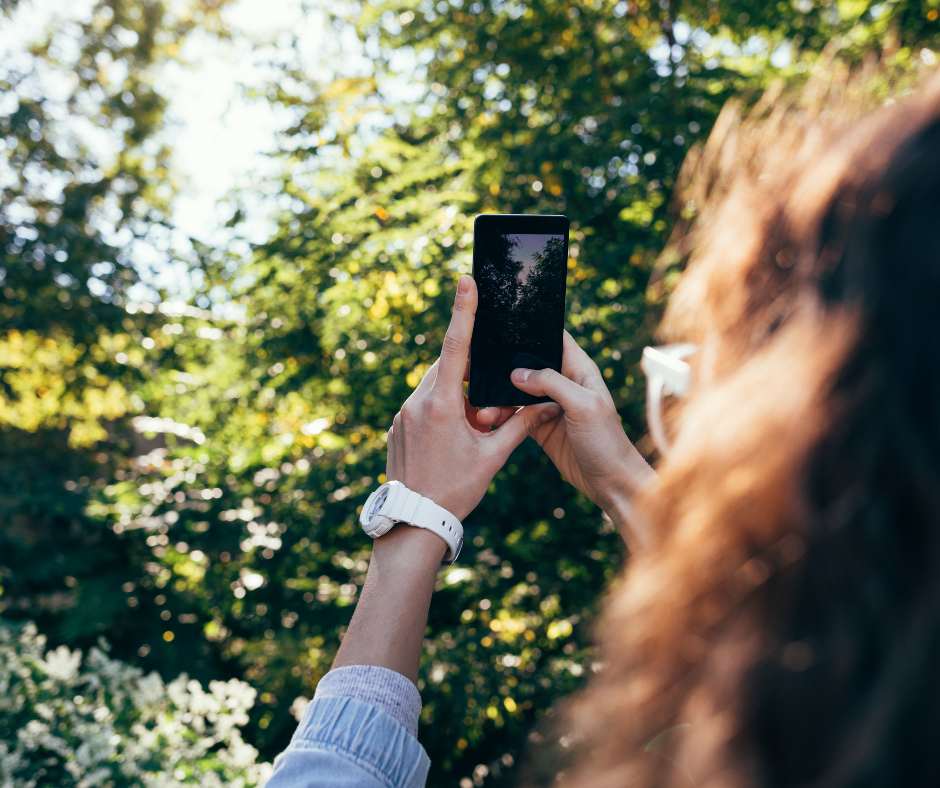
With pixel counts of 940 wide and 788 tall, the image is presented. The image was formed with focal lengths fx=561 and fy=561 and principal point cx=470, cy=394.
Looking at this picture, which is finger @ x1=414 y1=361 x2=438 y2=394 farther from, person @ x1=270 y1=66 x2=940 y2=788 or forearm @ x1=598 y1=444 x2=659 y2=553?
person @ x1=270 y1=66 x2=940 y2=788

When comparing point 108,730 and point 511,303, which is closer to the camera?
point 511,303

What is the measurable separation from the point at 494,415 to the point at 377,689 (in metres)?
0.82

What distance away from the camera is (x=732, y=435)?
48 cm

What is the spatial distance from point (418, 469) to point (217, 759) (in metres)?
1.98

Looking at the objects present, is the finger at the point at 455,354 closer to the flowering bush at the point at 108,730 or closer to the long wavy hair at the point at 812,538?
the long wavy hair at the point at 812,538

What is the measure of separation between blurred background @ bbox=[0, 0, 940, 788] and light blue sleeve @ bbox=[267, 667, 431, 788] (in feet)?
5.78

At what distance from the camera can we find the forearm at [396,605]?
3.07 feet

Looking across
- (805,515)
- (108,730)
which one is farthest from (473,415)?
(108,730)

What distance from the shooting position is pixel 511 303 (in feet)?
5.31

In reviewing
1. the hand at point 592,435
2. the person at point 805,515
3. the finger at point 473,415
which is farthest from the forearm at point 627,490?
the person at point 805,515

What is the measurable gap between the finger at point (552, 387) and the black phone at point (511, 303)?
49 mm

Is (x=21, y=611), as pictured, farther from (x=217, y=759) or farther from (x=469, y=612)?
(x=469, y=612)

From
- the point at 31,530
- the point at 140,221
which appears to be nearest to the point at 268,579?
the point at 31,530

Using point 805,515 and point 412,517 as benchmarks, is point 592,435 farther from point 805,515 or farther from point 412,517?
point 805,515
